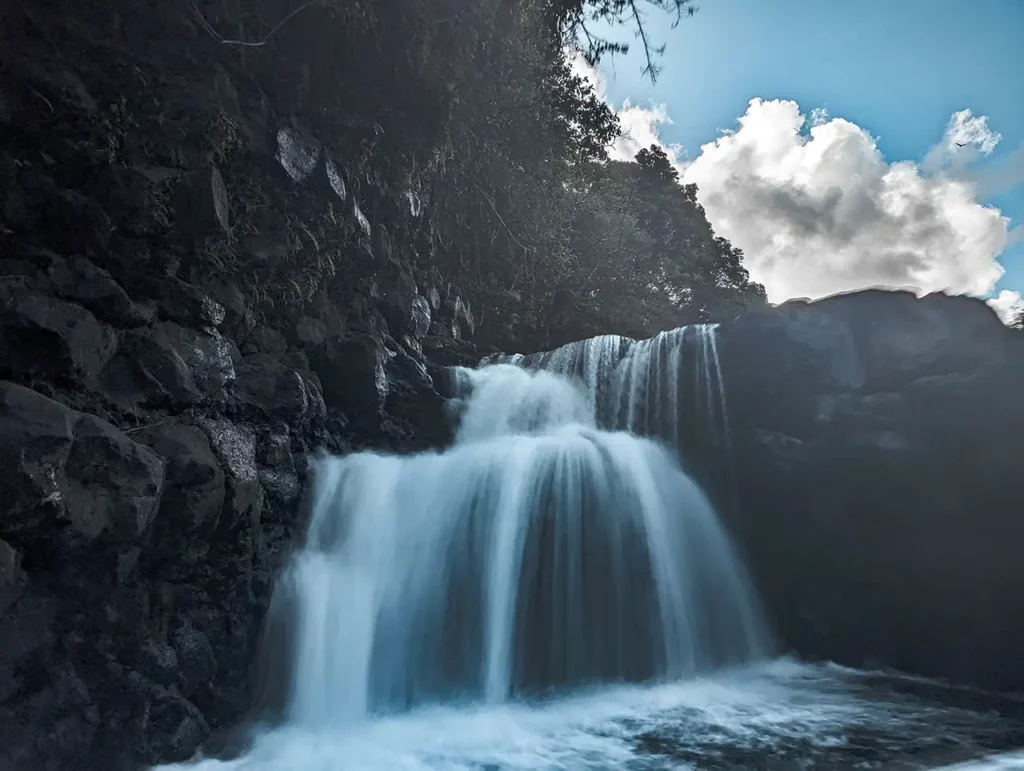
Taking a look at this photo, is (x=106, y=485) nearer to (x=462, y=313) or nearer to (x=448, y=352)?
(x=448, y=352)

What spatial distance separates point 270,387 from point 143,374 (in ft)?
6.08

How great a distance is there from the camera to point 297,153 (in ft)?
28.0

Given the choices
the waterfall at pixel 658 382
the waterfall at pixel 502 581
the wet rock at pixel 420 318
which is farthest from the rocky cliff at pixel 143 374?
the waterfall at pixel 658 382

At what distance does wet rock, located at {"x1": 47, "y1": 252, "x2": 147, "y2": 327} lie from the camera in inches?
210

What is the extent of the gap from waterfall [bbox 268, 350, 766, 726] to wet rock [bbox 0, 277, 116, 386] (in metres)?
3.22

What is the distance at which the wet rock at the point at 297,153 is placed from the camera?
8.28 meters

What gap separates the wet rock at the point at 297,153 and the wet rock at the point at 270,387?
2597 mm

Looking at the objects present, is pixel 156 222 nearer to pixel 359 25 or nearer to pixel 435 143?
pixel 359 25

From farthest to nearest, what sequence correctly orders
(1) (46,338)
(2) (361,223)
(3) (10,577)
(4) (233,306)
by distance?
(2) (361,223), (4) (233,306), (1) (46,338), (3) (10,577)

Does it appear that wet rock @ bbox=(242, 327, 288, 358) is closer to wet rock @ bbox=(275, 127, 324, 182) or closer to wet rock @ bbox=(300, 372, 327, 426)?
wet rock @ bbox=(300, 372, 327, 426)

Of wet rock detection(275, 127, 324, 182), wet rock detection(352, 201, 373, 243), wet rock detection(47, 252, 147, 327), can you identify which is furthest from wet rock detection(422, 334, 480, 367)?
wet rock detection(47, 252, 147, 327)

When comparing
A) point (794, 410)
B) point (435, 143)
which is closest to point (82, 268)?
point (435, 143)

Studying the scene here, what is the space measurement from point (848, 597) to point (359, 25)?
10.6 meters

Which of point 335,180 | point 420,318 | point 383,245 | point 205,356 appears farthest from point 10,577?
point 420,318
